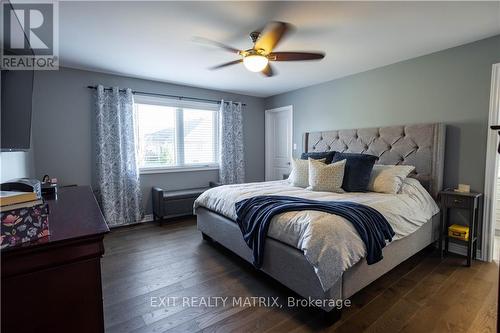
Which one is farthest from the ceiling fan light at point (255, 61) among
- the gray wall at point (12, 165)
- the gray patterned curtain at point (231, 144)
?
the gray patterned curtain at point (231, 144)

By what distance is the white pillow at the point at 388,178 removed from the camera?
2.75m

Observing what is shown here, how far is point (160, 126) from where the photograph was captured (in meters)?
4.36

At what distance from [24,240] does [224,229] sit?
6.64 feet

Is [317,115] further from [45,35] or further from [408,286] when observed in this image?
[45,35]

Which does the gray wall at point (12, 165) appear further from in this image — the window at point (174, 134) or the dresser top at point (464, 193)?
the dresser top at point (464, 193)

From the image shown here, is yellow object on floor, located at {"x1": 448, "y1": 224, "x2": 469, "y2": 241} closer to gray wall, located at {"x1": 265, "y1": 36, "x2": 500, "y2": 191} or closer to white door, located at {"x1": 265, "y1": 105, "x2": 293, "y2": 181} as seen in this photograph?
gray wall, located at {"x1": 265, "y1": 36, "x2": 500, "y2": 191}

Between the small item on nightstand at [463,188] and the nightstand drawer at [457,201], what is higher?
the small item on nightstand at [463,188]

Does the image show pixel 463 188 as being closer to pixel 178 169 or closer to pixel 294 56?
pixel 294 56

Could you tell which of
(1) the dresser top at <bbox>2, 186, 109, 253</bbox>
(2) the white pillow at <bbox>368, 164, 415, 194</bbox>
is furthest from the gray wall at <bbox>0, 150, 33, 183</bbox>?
(2) the white pillow at <bbox>368, 164, 415, 194</bbox>

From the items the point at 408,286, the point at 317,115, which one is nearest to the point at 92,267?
the point at 408,286

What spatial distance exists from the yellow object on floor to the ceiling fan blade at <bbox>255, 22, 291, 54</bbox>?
282cm

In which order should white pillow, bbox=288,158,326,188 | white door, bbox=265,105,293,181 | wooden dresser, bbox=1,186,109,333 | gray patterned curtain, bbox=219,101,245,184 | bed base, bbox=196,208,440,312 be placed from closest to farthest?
wooden dresser, bbox=1,186,109,333, bed base, bbox=196,208,440,312, white pillow, bbox=288,158,326,188, gray patterned curtain, bbox=219,101,245,184, white door, bbox=265,105,293,181

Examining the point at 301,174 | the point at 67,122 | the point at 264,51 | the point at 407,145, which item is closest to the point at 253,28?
the point at 264,51

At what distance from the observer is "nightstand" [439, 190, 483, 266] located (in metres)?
2.55
